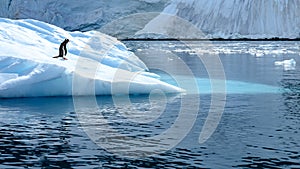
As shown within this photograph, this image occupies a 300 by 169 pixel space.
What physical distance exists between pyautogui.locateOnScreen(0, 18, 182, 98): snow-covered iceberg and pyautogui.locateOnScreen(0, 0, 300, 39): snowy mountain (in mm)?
109268

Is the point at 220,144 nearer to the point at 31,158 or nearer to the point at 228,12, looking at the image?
the point at 31,158

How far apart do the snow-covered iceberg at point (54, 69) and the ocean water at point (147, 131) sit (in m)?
0.61

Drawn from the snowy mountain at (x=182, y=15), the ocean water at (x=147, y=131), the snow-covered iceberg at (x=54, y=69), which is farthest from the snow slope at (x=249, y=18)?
the ocean water at (x=147, y=131)

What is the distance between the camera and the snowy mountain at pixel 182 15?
133000 mm

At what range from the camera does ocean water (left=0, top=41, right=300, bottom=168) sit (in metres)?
11.1

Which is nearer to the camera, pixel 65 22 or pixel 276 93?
pixel 276 93

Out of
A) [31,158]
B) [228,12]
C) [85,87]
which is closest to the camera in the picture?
[31,158]

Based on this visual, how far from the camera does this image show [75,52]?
26.4 meters

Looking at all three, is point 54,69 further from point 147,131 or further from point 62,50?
point 147,131

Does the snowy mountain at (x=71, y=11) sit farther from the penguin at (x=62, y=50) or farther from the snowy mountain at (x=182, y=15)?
the penguin at (x=62, y=50)

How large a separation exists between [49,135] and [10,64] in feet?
28.8

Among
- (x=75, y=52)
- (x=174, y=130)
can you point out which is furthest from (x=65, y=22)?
(x=174, y=130)

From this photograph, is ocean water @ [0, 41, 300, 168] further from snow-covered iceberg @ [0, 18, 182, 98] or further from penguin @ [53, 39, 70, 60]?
penguin @ [53, 39, 70, 60]

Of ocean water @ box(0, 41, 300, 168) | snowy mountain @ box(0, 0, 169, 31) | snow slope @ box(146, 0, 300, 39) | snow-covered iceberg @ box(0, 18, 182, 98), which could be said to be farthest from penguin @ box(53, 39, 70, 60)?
snowy mountain @ box(0, 0, 169, 31)
